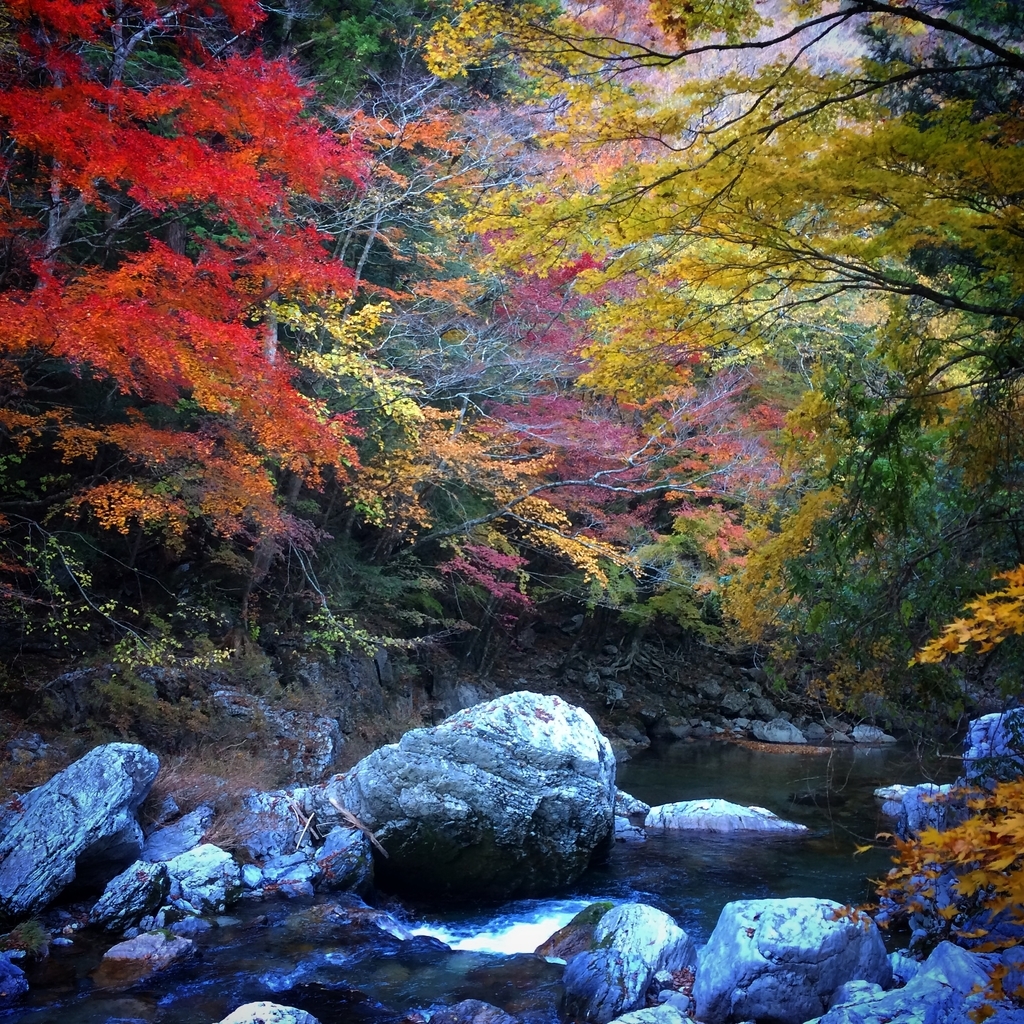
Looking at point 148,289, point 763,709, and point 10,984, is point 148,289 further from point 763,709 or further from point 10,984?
point 763,709

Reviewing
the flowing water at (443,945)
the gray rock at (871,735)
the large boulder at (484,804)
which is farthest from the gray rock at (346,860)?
the gray rock at (871,735)

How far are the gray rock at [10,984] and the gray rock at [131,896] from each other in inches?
34.9

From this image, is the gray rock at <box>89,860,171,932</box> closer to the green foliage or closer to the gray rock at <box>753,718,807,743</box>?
the green foliage

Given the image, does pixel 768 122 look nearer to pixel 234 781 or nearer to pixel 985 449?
pixel 985 449

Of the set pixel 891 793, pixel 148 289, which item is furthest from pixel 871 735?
pixel 148 289

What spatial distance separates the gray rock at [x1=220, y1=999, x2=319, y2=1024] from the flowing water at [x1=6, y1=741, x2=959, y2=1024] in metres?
0.68

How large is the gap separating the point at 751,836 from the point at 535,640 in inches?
346

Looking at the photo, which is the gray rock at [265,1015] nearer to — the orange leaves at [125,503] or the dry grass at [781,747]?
the orange leaves at [125,503]

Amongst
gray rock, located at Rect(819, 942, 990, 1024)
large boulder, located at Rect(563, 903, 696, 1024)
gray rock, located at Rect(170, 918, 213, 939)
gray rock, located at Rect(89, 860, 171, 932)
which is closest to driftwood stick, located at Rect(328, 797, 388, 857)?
gray rock, located at Rect(170, 918, 213, 939)

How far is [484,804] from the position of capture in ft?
26.0

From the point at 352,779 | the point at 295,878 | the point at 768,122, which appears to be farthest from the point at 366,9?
the point at 295,878

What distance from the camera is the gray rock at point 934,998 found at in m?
3.99

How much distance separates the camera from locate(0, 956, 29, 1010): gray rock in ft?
17.2

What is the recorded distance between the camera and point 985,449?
197 inches
